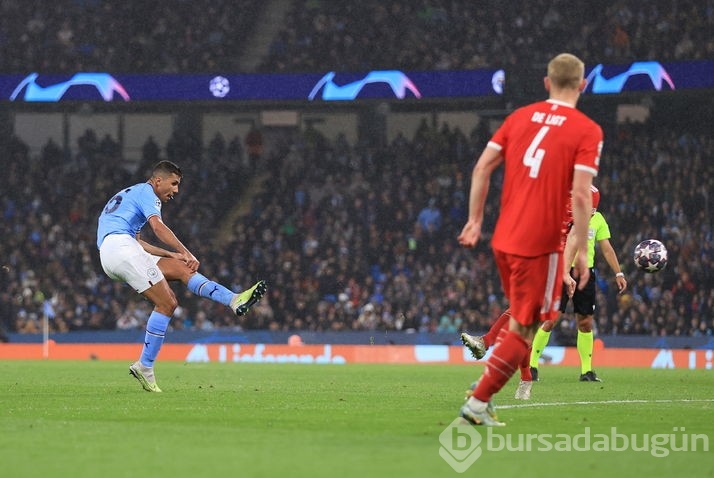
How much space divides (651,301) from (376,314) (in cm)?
671

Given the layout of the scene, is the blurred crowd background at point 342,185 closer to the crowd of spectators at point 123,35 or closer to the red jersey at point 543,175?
the crowd of spectators at point 123,35

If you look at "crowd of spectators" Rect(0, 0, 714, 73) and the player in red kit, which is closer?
the player in red kit

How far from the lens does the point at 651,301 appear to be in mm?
29469

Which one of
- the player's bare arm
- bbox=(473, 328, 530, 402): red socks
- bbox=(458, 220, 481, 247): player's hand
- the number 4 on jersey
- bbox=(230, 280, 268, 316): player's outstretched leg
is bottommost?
bbox=(473, 328, 530, 402): red socks

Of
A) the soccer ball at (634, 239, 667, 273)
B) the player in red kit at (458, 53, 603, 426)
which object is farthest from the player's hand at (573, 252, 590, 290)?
the soccer ball at (634, 239, 667, 273)

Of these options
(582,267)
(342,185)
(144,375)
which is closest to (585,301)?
(144,375)

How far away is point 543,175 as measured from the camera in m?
8.32

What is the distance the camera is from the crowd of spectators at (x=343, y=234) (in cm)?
3097

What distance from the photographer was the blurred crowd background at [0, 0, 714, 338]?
31.7 m

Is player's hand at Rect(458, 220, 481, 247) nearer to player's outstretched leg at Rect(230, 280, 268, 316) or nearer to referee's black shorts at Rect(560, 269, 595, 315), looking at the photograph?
player's outstretched leg at Rect(230, 280, 268, 316)

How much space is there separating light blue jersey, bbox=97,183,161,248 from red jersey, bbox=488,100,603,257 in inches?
232

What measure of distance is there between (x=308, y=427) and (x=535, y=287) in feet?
6.06

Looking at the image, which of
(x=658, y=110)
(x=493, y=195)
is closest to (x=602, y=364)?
(x=493, y=195)

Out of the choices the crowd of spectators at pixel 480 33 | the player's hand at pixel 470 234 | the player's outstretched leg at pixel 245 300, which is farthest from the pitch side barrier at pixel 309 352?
the player's hand at pixel 470 234
